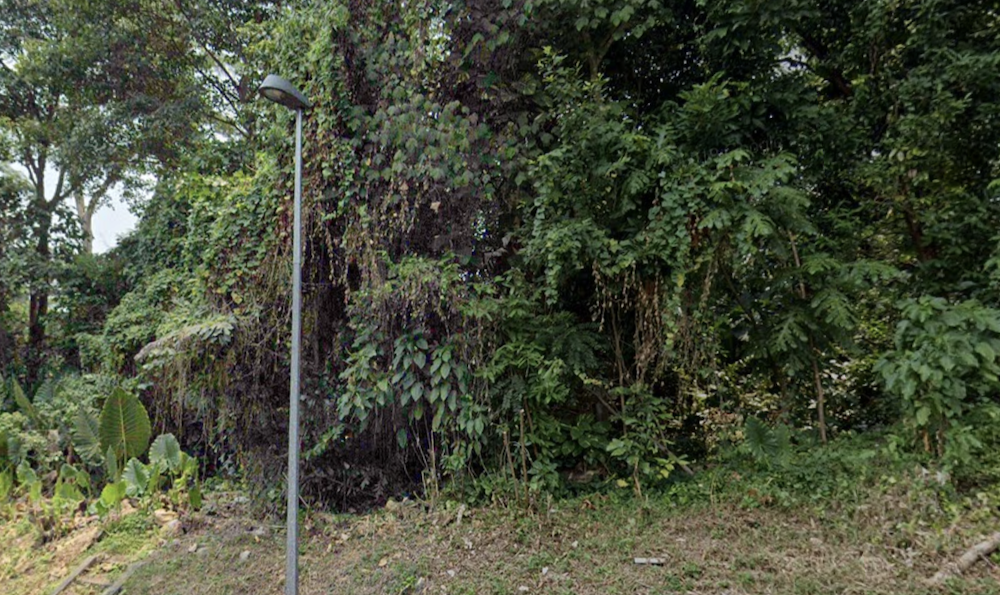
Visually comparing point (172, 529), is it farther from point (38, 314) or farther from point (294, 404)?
point (38, 314)

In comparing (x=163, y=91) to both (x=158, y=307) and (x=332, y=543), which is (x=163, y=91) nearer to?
(x=158, y=307)

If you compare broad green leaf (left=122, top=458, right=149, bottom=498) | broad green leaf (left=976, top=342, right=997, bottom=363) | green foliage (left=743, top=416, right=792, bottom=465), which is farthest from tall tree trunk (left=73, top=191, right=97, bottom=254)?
broad green leaf (left=976, top=342, right=997, bottom=363)

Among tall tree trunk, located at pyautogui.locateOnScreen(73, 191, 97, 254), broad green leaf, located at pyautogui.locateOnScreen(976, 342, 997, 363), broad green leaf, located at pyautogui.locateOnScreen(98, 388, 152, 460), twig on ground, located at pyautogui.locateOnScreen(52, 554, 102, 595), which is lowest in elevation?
twig on ground, located at pyautogui.locateOnScreen(52, 554, 102, 595)

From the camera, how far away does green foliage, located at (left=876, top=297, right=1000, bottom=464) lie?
333 cm

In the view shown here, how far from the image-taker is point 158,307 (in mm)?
7473

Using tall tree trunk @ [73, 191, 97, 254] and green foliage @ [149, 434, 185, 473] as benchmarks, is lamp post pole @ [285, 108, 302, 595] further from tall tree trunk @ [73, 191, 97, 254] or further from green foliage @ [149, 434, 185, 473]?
tall tree trunk @ [73, 191, 97, 254]

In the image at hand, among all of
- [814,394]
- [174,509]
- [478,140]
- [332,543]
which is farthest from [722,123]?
[174,509]

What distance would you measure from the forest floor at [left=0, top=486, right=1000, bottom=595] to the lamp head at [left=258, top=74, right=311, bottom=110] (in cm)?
355

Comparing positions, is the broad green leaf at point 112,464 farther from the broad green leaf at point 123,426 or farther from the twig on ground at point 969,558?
the twig on ground at point 969,558

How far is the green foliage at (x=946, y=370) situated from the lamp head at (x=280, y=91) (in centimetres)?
460

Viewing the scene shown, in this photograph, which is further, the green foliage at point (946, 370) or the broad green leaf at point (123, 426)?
the broad green leaf at point (123, 426)

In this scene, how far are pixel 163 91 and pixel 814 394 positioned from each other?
12.1 m

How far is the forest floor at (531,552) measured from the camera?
328 centimetres

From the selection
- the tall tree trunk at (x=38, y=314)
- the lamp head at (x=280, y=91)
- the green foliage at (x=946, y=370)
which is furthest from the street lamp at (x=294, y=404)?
the tall tree trunk at (x=38, y=314)
